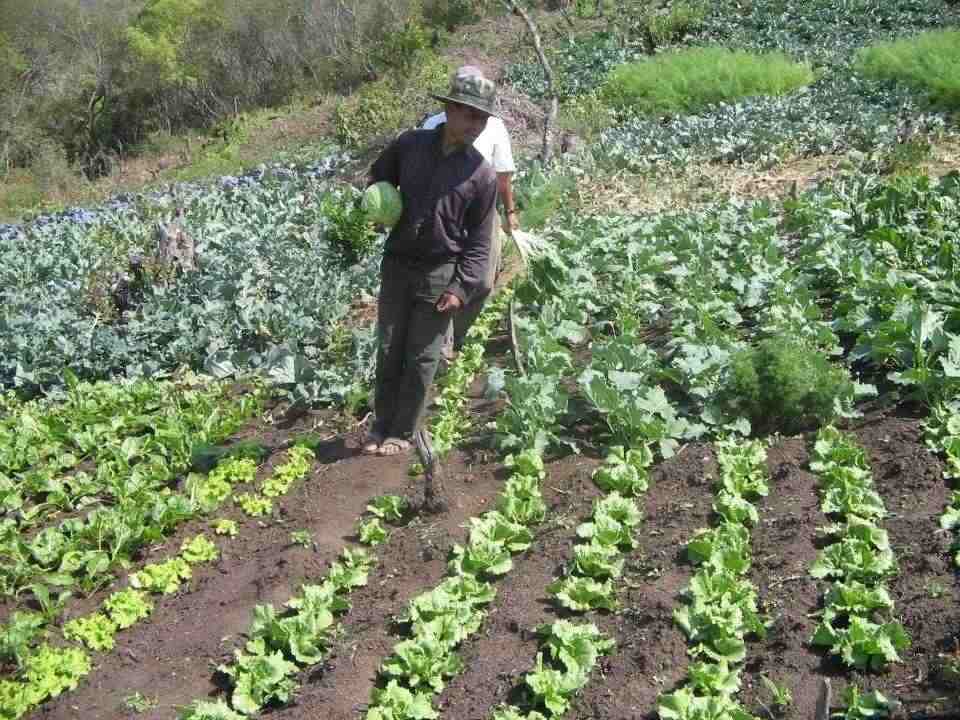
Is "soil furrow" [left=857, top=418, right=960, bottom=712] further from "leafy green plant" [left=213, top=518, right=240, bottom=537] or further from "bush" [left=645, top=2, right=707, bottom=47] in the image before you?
"bush" [left=645, top=2, right=707, bottom=47]

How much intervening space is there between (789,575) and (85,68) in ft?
115

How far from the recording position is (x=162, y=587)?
4422 mm

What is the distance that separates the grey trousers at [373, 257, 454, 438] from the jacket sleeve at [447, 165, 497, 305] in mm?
78

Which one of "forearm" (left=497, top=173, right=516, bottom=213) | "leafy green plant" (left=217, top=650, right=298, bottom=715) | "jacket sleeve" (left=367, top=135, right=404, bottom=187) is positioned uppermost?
"jacket sleeve" (left=367, top=135, right=404, bottom=187)

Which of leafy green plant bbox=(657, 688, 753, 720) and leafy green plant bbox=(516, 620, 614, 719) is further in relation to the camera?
leafy green plant bbox=(516, 620, 614, 719)

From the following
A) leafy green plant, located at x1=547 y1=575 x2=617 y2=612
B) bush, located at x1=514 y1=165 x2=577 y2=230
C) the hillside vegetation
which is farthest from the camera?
bush, located at x1=514 y1=165 x2=577 y2=230

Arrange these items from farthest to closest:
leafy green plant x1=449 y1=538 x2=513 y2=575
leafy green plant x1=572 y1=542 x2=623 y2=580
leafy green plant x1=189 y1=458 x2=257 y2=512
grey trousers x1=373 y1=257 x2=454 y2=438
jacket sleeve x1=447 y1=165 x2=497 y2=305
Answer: leafy green plant x1=189 y1=458 x2=257 y2=512, grey trousers x1=373 y1=257 x2=454 y2=438, jacket sleeve x1=447 y1=165 x2=497 y2=305, leafy green plant x1=449 y1=538 x2=513 y2=575, leafy green plant x1=572 y1=542 x2=623 y2=580

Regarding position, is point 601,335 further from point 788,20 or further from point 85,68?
point 85,68

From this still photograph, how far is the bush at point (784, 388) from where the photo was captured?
4969 millimetres

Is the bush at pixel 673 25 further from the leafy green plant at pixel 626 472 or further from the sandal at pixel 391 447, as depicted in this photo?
the leafy green plant at pixel 626 472

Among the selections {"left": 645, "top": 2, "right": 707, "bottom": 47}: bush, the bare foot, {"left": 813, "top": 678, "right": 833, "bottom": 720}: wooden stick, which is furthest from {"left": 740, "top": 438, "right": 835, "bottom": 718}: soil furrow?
{"left": 645, "top": 2, "right": 707, "bottom": 47}: bush

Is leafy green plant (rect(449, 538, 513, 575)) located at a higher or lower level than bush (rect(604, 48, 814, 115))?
higher

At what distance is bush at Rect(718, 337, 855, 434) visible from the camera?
4.97 metres

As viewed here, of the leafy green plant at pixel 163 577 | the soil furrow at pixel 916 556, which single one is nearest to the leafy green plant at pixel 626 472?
the soil furrow at pixel 916 556
